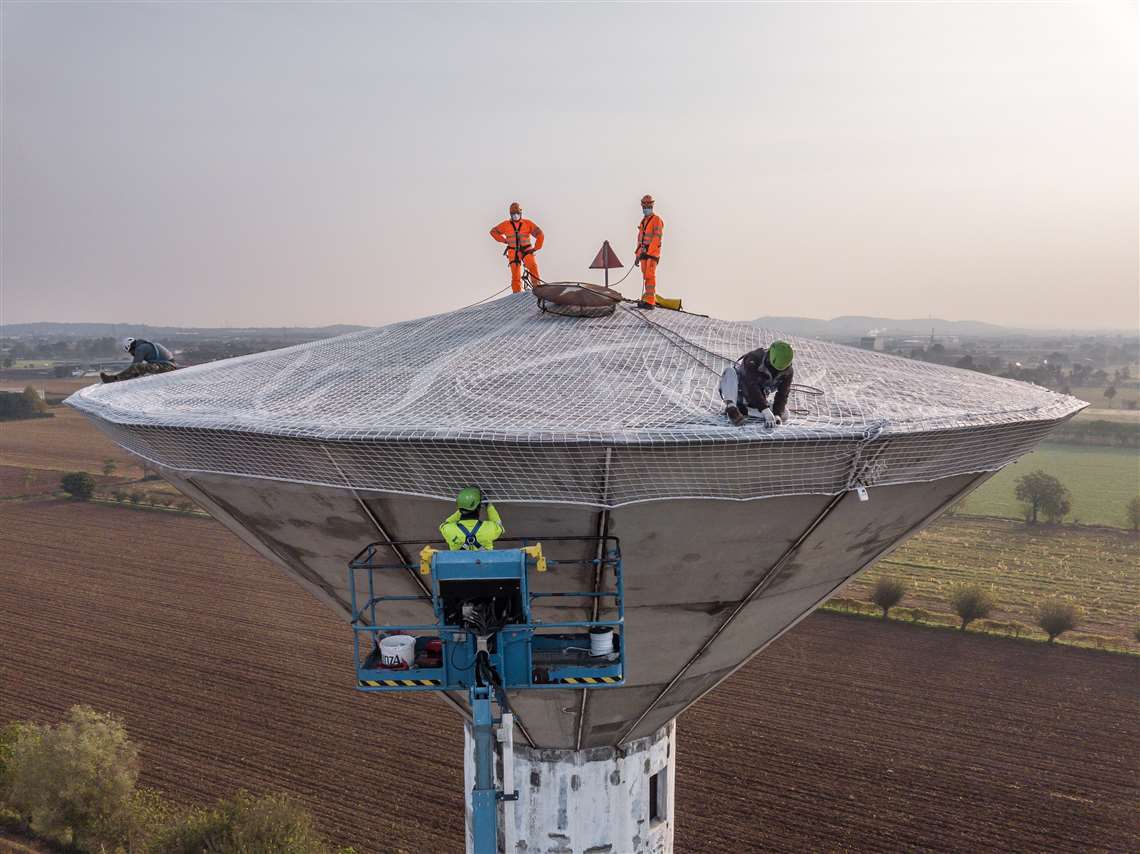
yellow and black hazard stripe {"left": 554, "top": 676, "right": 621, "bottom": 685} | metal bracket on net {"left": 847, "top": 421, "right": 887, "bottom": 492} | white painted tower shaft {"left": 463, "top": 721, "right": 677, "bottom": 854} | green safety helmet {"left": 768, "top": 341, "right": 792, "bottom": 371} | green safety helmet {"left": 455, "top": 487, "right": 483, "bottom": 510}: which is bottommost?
white painted tower shaft {"left": 463, "top": 721, "right": 677, "bottom": 854}

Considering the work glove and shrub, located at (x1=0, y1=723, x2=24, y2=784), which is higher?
the work glove

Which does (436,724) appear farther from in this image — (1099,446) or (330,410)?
(1099,446)

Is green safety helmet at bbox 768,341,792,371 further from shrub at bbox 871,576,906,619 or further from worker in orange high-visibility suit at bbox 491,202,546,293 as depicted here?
shrub at bbox 871,576,906,619

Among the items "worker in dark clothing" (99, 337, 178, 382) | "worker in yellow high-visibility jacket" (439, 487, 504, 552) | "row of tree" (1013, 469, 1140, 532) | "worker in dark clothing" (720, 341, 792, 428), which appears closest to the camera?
"worker in yellow high-visibility jacket" (439, 487, 504, 552)

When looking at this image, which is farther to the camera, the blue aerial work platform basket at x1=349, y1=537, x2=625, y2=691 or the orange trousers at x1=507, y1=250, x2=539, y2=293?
the orange trousers at x1=507, y1=250, x2=539, y2=293

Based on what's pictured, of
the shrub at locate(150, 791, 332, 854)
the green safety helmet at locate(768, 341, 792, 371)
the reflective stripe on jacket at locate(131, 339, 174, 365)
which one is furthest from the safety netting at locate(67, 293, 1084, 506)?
the shrub at locate(150, 791, 332, 854)

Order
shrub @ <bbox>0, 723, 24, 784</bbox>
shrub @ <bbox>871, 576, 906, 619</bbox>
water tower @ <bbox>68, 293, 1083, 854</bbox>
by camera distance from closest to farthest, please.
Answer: water tower @ <bbox>68, 293, 1083, 854</bbox>
shrub @ <bbox>0, 723, 24, 784</bbox>
shrub @ <bbox>871, 576, 906, 619</bbox>
